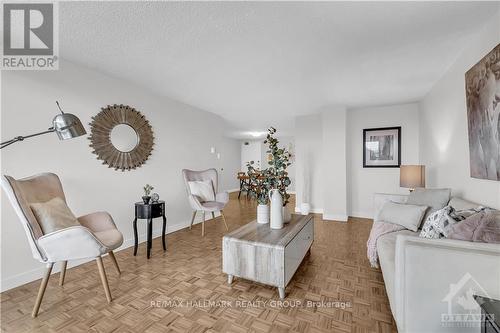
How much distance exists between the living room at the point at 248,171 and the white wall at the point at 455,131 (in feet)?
0.08

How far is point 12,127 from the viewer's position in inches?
79.8

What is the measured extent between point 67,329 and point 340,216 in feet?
13.4

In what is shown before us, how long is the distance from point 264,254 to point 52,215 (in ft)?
5.89

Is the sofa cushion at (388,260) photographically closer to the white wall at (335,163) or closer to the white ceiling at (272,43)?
the white ceiling at (272,43)

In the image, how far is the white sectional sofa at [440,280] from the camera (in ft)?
3.22

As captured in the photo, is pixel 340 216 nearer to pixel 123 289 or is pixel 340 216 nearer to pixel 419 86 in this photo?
pixel 419 86

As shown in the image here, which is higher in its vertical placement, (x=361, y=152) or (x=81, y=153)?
(x=361, y=152)

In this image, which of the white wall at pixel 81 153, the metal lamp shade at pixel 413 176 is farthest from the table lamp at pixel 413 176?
the white wall at pixel 81 153

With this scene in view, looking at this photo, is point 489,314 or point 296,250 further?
point 296,250

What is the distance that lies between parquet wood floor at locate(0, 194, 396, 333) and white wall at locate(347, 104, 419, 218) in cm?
205

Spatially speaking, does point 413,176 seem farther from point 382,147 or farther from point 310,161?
point 310,161

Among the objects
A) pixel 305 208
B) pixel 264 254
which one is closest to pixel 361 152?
pixel 305 208

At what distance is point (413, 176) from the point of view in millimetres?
3006

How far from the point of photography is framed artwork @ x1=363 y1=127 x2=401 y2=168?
4090 millimetres
